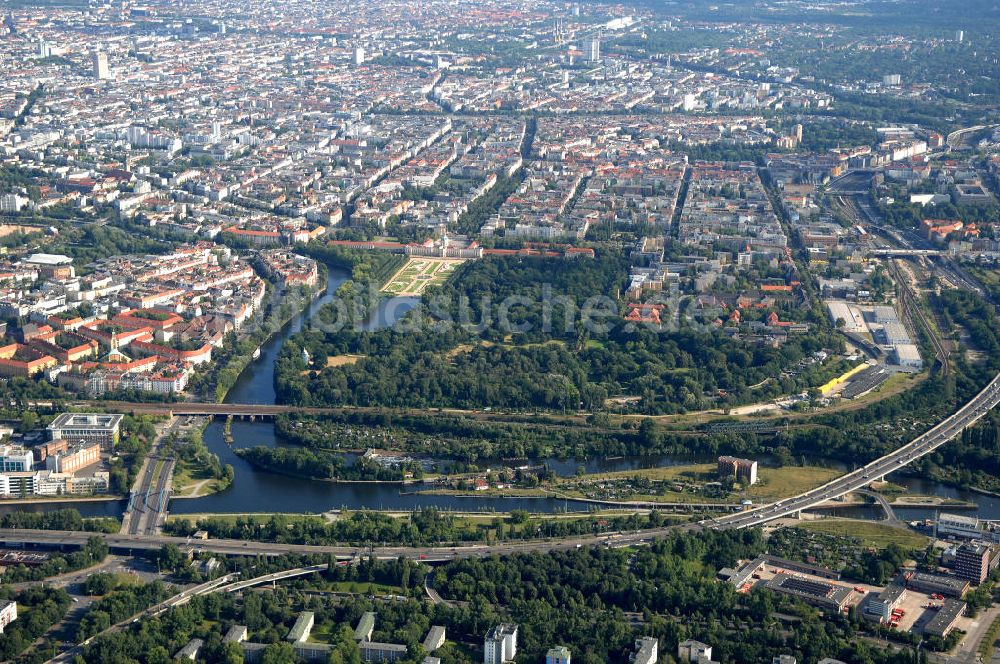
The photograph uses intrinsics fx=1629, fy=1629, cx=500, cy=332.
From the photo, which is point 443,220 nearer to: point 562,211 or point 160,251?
point 562,211

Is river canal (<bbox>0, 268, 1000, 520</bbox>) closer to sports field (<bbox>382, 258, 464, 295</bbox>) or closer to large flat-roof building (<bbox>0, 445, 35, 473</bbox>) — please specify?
large flat-roof building (<bbox>0, 445, 35, 473</bbox>)

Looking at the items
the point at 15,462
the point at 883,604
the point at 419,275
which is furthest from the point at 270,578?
the point at 419,275

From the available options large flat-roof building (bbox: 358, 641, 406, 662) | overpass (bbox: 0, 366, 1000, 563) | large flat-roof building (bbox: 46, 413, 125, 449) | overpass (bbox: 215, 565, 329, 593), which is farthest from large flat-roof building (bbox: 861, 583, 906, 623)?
large flat-roof building (bbox: 46, 413, 125, 449)

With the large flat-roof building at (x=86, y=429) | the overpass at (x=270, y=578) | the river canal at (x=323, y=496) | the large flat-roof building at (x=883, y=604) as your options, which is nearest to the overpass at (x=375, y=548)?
the overpass at (x=270, y=578)

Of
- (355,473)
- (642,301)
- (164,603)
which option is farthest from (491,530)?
(642,301)

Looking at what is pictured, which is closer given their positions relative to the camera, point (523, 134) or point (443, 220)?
point (443, 220)

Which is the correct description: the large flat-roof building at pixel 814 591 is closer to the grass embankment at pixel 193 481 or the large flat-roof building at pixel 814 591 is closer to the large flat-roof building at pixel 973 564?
the large flat-roof building at pixel 973 564
